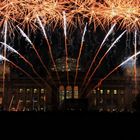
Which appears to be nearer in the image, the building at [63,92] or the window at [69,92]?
the window at [69,92]

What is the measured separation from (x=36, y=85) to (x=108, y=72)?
15.0 meters

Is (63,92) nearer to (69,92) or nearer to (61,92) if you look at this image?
(61,92)

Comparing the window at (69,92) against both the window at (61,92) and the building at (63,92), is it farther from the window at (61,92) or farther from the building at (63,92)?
the window at (61,92)

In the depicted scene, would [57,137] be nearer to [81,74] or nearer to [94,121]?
[94,121]

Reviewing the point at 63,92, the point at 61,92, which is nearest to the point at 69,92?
the point at 63,92

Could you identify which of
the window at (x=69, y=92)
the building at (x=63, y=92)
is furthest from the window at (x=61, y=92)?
the window at (x=69, y=92)

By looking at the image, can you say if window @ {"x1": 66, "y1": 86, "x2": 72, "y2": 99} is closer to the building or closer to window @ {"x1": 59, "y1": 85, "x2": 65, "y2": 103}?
the building

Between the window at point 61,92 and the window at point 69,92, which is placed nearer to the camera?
the window at point 69,92

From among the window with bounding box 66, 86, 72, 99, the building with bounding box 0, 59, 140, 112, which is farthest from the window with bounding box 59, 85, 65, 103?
the window with bounding box 66, 86, 72, 99

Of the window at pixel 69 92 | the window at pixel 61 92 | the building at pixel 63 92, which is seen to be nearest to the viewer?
the window at pixel 69 92

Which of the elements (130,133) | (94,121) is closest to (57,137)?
(94,121)

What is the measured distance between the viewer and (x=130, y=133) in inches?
473

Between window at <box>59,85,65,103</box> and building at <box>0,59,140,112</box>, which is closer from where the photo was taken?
window at <box>59,85,65,103</box>

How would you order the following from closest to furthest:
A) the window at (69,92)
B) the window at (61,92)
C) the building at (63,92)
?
1. the window at (69,92)
2. the window at (61,92)
3. the building at (63,92)
